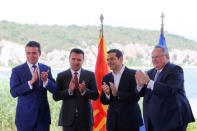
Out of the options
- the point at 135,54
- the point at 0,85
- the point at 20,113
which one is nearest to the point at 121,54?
the point at 20,113

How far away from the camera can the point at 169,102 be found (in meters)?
2.55

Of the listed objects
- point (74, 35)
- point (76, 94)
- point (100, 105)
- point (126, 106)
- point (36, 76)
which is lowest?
point (100, 105)

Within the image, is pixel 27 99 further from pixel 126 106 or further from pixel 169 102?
pixel 169 102

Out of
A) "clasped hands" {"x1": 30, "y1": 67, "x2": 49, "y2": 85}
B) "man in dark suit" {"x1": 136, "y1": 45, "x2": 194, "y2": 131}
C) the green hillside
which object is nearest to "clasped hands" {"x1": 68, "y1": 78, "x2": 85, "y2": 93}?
"clasped hands" {"x1": 30, "y1": 67, "x2": 49, "y2": 85}

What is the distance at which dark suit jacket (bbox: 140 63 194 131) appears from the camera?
2482mm

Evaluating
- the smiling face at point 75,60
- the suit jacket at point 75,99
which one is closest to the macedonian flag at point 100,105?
the suit jacket at point 75,99

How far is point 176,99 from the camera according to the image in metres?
2.56

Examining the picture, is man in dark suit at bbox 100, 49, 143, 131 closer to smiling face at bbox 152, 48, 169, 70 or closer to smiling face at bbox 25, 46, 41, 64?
smiling face at bbox 152, 48, 169, 70

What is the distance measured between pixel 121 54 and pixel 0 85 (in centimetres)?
552

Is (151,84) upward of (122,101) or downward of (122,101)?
upward

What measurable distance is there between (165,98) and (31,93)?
1383 millimetres

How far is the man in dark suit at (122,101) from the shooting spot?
2773mm

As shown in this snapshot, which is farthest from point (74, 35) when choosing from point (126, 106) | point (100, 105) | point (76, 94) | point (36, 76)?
point (36, 76)

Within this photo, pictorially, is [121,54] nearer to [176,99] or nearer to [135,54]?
[176,99]
